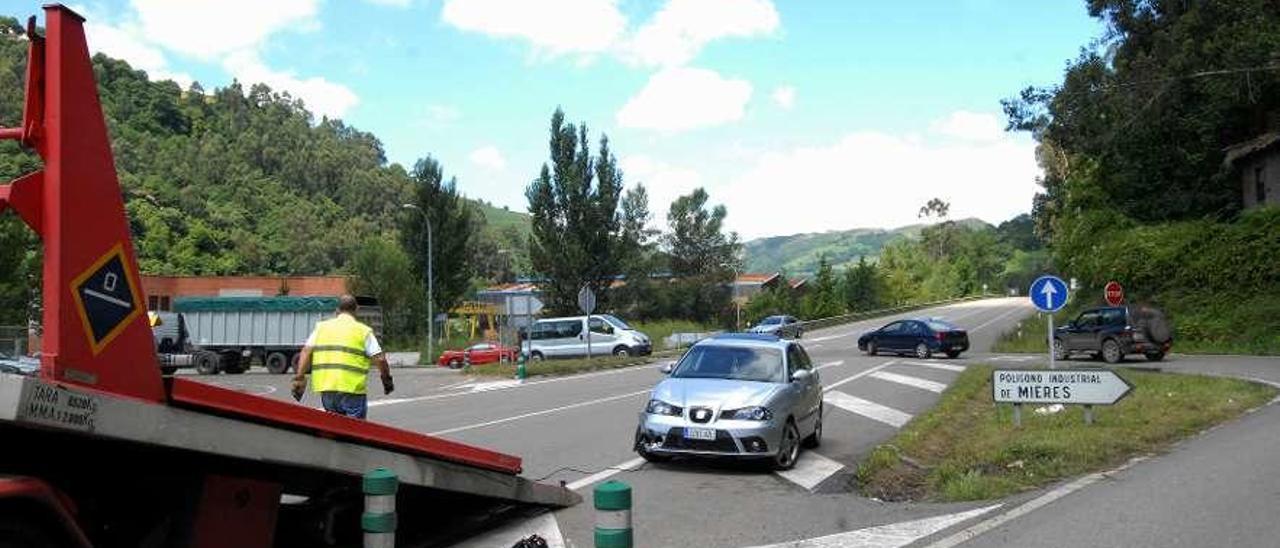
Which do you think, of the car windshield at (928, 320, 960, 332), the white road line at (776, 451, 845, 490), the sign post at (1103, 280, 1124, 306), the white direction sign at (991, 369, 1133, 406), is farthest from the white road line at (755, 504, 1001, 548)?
the sign post at (1103, 280, 1124, 306)

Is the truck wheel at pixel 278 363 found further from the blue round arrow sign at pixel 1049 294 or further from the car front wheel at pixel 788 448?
the car front wheel at pixel 788 448

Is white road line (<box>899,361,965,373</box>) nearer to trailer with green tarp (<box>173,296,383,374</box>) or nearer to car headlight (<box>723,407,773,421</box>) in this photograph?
car headlight (<box>723,407,773,421</box>)

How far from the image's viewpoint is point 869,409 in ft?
58.2

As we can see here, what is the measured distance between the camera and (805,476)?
10.6 meters

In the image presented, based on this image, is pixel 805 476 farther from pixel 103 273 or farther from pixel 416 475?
pixel 103 273

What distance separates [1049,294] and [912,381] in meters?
8.83

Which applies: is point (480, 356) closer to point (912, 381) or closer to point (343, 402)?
point (912, 381)

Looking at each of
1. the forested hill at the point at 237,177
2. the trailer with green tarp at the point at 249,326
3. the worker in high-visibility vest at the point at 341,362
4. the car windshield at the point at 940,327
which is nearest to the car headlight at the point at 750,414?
the worker in high-visibility vest at the point at 341,362

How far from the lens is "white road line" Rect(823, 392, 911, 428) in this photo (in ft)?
52.7

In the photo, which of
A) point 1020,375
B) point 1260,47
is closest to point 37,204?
point 1020,375

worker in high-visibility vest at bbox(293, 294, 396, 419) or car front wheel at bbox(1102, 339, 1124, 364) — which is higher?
worker in high-visibility vest at bbox(293, 294, 396, 419)

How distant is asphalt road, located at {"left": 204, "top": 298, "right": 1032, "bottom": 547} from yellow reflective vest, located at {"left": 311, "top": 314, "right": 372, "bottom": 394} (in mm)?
1867

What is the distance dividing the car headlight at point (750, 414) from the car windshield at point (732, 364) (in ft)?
2.82

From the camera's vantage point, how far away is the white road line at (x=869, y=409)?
1608 cm
